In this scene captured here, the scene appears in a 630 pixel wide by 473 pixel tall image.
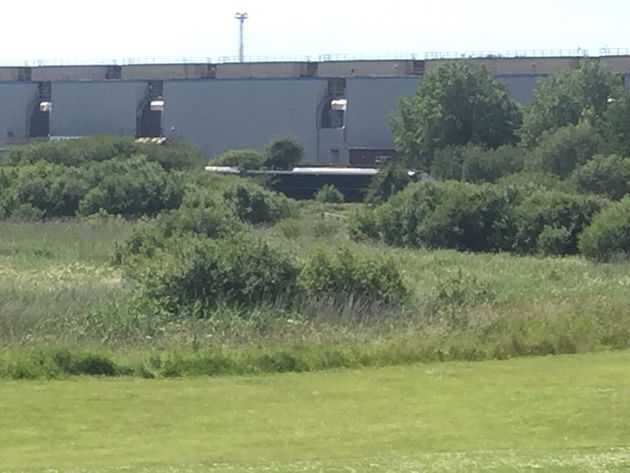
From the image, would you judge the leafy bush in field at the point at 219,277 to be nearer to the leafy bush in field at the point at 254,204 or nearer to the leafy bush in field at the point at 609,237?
the leafy bush in field at the point at 609,237

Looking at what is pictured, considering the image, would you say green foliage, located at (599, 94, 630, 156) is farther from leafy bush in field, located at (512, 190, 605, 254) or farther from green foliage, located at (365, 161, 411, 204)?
leafy bush in field, located at (512, 190, 605, 254)

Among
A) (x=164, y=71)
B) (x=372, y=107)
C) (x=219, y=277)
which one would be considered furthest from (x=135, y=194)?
(x=164, y=71)

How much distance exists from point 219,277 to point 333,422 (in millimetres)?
13167

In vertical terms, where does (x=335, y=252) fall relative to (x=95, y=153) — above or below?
above

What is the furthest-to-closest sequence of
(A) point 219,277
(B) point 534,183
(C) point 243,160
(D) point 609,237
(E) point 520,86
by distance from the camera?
(E) point 520,86 < (C) point 243,160 < (B) point 534,183 < (D) point 609,237 < (A) point 219,277

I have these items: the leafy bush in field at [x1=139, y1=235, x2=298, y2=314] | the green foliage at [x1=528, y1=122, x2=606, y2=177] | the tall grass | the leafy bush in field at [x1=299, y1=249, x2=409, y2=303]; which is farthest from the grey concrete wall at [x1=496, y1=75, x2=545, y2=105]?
the leafy bush in field at [x1=139, y1=235, x2=298, y2=314]

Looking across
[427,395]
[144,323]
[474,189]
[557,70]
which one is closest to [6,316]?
[144,323]

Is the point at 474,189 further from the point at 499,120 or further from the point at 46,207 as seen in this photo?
the point at 499,120

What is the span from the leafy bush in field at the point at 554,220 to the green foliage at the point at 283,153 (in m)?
32.2

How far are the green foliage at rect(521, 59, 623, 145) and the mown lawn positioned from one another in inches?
2563

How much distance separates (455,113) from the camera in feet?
285

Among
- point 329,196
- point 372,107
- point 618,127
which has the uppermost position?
point 372,107

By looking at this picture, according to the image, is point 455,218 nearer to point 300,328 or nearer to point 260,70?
point 300,328

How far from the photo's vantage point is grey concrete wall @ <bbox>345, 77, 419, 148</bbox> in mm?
91188
